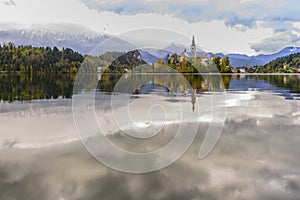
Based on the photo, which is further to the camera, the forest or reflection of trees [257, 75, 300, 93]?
the forest

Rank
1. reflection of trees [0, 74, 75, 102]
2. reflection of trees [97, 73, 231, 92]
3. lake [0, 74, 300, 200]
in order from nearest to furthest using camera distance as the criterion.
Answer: lake [0, 74, 300, 200]
reflection of trees [0, 74, 75, 102]
reflection of trees [97, 73, 231, 92]

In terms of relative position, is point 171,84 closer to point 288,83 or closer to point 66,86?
point 66,86

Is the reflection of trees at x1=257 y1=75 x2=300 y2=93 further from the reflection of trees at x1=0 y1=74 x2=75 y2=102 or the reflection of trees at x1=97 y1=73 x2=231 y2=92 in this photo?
the reflection of trees at x1=0 y1=74 x2=75 y2=102

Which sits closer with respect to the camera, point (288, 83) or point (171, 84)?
point (171, 84)

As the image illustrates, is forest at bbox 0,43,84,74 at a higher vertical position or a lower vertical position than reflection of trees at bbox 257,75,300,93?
higher

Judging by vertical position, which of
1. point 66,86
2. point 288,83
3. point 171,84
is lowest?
point 288,83

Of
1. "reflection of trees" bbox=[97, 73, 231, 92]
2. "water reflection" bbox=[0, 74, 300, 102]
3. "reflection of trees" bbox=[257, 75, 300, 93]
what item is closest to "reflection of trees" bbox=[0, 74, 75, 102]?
"water reflection" bbox=[0, 74, 300, 102]

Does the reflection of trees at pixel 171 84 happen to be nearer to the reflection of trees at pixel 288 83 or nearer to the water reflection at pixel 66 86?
the water reflection at pixel 66 86

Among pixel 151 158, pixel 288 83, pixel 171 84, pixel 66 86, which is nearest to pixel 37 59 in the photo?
pixel 66 86

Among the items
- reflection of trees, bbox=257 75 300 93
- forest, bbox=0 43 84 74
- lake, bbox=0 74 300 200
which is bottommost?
lake, bbox=0 74 300 200

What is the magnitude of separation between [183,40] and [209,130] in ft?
11.8

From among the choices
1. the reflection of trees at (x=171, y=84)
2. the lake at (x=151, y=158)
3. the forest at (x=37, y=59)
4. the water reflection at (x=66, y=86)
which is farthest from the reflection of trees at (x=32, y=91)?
the forest at (x=37, y=59)

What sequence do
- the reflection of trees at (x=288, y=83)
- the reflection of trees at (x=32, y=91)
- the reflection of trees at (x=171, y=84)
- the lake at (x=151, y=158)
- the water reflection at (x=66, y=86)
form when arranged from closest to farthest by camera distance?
the lake at (x=151, y=158) < the reflection of trees at (x=32, y=91) < the water reflection at (x=66, y=86) < the reflection of trees at (x=171, y=84) < the reflection of trees at (x=288, y=83)

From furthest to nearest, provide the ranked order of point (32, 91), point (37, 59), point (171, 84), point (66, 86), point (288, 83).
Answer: point (37, 59), point (288, 83), point (171, 84), point (66, 86), point (32, 91)
